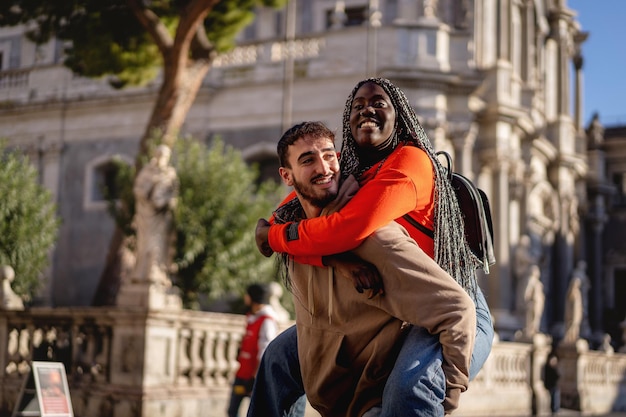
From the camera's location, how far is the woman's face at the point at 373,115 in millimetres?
3324

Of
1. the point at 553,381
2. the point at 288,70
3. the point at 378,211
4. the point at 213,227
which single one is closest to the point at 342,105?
the point at 288,70

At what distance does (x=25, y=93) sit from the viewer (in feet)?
86.9

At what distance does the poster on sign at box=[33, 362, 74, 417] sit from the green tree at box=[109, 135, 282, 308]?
1063 cm

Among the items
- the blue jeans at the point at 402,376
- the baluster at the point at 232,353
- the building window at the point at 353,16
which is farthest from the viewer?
the building window at the point at 353,16

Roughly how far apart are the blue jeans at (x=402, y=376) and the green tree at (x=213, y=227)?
14.4 m

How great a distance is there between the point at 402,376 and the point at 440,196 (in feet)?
2.09

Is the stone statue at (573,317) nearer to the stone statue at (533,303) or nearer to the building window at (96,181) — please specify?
the stone statue at (533,303)

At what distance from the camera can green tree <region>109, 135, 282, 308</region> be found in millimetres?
18141

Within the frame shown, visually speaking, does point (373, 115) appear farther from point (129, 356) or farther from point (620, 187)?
point (620, 187)

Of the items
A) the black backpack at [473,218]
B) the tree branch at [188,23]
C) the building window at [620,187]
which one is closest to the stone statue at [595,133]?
the building window at [620,187]

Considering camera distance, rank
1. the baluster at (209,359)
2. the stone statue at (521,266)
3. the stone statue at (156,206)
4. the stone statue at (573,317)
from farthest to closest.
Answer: the stone statue at (521,266) < the stone statue at (573,317) < the stone statue at (156,206) < the baluster at (209,359)

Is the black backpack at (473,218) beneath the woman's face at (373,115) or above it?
beneath

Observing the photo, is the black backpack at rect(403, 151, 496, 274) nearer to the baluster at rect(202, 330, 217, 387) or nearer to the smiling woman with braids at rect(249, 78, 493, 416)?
the smiling woman with braids at rect(249, 78, 493, 416)

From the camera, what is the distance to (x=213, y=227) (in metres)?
18.2
